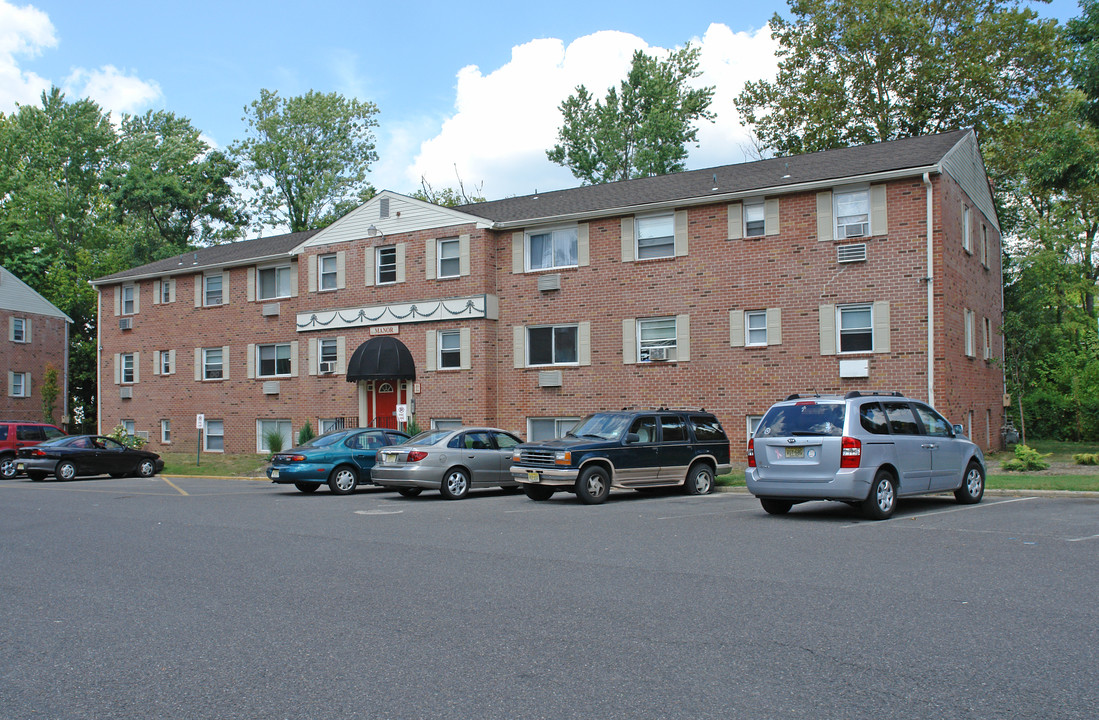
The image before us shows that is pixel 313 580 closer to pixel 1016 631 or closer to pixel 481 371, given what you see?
pixel 1016 631

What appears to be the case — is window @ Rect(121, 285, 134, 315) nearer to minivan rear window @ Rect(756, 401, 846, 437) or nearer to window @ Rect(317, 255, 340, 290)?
window @ Rect(317, 255, 340, 290)

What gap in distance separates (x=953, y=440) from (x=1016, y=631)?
325 inches

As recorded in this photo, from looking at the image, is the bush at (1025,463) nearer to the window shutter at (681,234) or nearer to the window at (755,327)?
the window at (755,327)

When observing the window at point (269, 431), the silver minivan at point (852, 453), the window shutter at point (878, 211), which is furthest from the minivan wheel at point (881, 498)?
the window at point (269, 431)

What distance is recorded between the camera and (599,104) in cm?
5122

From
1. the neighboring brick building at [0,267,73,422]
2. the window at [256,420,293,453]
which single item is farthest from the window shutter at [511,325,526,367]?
the neighboring brick building at [0,267,73,422]

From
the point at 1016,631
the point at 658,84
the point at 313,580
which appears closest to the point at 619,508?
the point at 313,580

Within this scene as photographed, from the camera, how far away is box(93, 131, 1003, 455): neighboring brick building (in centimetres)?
2259

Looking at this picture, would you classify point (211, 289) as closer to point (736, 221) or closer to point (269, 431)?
point (269, 431)

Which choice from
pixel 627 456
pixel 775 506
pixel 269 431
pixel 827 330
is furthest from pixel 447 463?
pixel 269 431

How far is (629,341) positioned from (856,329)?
6.25 meters

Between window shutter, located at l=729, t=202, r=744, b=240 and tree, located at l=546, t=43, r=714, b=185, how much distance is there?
25.2 m

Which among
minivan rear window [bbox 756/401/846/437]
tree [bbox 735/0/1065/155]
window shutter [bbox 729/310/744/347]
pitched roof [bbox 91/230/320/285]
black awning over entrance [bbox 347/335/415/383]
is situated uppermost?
tree [bbox 735/0/1065/155]

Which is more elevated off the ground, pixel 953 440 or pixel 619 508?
pixel 953 440
